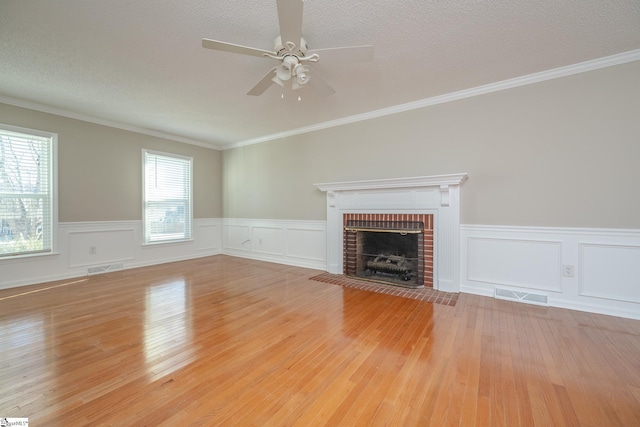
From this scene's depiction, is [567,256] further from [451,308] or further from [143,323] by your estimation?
[143,323]

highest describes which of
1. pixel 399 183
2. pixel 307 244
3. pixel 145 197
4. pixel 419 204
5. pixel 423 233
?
pixel 399 183

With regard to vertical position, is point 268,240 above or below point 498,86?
below

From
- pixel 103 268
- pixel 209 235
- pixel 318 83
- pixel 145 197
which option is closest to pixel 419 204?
pixel 318 83

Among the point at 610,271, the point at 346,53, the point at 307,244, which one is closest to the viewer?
the point at 346,53

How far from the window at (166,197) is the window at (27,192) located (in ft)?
4.27

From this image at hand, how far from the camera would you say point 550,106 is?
2.92m

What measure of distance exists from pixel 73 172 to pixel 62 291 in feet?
6.28

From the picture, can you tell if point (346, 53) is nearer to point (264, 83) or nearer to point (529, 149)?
point (264, 83)

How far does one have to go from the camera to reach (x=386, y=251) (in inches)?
157

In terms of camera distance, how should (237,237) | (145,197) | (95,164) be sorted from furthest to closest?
(237,237) → (145,197) → (95,164)

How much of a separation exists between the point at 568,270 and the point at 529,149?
141 centimetres

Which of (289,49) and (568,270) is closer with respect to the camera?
(289,49)

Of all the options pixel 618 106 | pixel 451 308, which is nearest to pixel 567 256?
pixel 451 308

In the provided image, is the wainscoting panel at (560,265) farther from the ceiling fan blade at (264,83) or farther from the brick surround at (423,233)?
the ceiling fan blade at (264,83)
